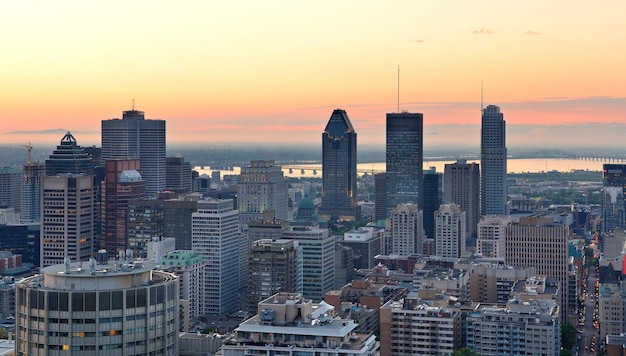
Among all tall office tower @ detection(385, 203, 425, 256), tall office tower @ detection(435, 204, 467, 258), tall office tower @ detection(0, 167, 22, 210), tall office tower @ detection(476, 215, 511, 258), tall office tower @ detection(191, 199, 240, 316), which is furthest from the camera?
tall office tower @ detection(0, 167, 22, 210)

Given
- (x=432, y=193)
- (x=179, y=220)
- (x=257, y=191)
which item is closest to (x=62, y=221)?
(x=179, y=220)

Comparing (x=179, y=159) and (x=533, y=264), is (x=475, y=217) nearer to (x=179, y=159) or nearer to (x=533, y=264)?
(x=179, y=159)

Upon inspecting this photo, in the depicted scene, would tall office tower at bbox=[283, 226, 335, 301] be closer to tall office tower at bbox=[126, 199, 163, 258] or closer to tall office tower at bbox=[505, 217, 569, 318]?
tall office tower at bbox=[505, 217, 569, 318]

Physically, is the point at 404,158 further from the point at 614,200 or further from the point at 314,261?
the point at 314,261

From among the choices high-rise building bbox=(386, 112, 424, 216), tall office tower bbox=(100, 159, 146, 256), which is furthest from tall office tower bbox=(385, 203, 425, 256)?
high-rise building bbox=(386, 112, 424, 216)

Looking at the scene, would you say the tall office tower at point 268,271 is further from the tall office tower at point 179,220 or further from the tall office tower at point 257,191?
the tall office tower at point 257,191

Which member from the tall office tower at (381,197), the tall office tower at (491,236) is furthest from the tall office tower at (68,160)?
the tall office tower at (381,197)
